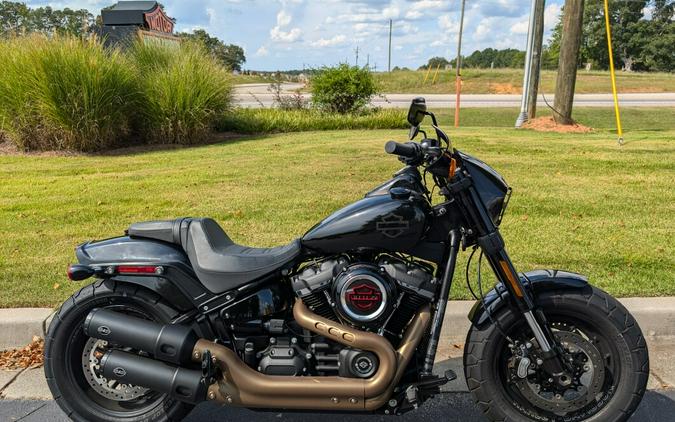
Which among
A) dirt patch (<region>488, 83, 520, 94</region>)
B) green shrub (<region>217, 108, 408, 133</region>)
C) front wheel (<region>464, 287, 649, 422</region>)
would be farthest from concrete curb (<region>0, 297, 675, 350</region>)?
dirt patch (<region>488, 83, 520, 94</region>)

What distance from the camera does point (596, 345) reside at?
280 cm

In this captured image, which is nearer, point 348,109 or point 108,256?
Answer: point 108,256

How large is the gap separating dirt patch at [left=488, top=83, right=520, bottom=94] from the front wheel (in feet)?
113

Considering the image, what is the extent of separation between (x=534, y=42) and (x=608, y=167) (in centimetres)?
720

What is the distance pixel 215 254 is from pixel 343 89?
1371cm

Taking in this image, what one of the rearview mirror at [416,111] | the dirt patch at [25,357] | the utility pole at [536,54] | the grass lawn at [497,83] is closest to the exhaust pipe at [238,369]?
the rearview mirror at [416,111]

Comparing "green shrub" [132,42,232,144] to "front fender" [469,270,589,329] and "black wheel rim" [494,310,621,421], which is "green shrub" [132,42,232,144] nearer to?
"front fender" [469,270,589,329]

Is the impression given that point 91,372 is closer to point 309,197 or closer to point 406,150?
point 406,150

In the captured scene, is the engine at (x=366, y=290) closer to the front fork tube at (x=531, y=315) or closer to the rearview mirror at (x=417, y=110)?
the front fork tube at (x=531, y=315)

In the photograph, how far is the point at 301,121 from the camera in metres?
14.3

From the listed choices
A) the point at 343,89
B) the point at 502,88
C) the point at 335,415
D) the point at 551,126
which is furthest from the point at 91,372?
the point at 502,88

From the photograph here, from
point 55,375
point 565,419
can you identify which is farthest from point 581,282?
point 55,375

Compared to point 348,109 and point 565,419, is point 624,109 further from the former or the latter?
point 565,419

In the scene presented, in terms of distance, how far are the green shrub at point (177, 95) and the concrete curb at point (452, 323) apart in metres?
8.09
